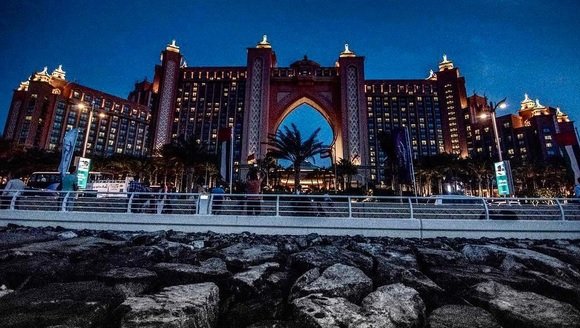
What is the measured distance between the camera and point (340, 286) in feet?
11.4

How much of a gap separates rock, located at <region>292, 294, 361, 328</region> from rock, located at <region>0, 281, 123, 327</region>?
171cm

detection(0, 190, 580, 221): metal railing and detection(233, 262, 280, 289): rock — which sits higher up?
detection(0, 190, 580, 221): metal railing

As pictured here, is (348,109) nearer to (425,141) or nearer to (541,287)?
(425,141)

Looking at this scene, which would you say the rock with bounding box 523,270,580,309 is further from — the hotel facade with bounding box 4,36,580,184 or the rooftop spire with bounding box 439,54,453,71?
the rooftop spire with bounding box 439,54,453,71

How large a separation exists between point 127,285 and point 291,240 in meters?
4.03

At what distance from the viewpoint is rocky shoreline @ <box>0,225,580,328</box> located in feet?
8.80

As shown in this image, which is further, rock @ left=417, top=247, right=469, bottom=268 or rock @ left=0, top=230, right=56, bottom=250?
rock @ left=0, top=230, right=56, bottom=250

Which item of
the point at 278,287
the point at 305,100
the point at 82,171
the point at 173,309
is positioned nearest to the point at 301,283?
the point at 278,287

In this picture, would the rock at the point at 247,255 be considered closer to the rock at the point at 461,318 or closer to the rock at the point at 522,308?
the rock at the point at 461,318

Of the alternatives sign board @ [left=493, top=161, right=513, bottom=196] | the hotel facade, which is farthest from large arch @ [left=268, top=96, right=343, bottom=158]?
sign board @ [left=493, top=161, right=513, bottom=196]

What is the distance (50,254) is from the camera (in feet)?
15.8

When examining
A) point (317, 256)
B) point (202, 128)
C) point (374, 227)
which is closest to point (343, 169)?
point (374, 227)

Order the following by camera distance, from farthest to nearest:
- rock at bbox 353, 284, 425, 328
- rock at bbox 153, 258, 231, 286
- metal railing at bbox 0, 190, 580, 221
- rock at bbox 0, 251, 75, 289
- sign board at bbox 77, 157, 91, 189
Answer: sign board at bbox 77, 157, 91, 189
metal railing at bbox 0, 190, 580, 221
rock at bbox 153, 258, 231, 286
rock at bbox 0, 251, 75, 289
rock at bbox 353, 284, 425, 328

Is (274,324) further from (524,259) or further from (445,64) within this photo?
(445,64)
